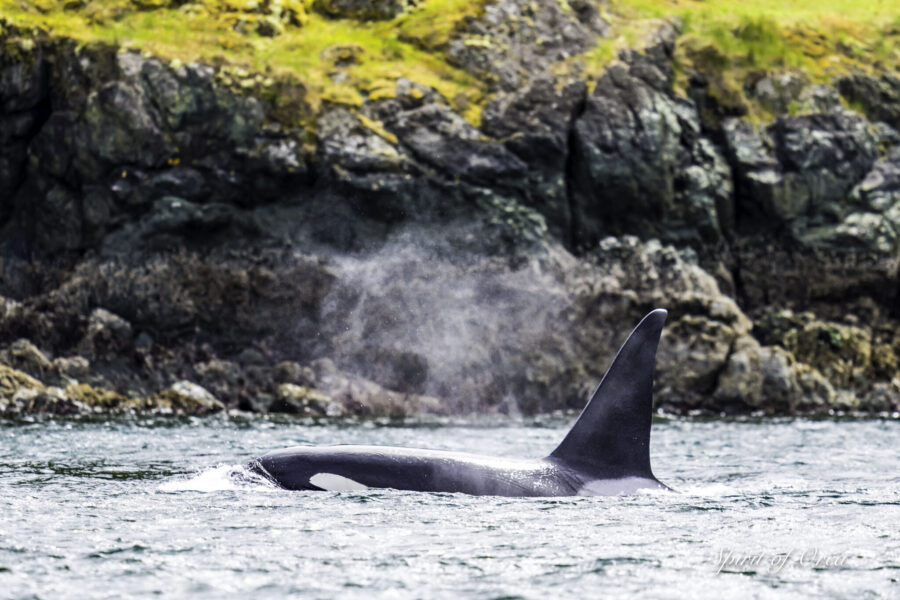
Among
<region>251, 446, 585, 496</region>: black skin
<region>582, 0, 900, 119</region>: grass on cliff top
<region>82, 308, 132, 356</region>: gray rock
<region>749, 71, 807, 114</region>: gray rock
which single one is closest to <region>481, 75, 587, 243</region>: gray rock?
<region>582, 0, 900, 119</region>: grass on cliff top

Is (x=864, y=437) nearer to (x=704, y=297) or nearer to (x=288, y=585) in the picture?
(x=704, y=297)

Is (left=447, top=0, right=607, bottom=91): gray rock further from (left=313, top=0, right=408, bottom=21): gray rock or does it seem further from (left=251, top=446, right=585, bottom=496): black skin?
(left=251, top=446, right=585, bottom=496): black skin

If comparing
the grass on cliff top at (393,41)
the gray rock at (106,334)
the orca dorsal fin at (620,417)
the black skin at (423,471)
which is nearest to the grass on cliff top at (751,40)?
the grass on cliff top at (393,41)

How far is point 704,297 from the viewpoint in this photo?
144 ft

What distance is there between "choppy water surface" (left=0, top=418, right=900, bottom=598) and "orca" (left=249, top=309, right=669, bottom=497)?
0.30 metres

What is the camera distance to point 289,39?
4931 centimetres

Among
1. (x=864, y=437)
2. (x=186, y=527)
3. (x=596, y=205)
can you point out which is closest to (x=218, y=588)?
(x=186, y=527)

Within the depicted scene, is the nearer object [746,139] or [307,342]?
[307,342]

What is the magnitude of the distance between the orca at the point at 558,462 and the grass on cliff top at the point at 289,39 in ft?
107

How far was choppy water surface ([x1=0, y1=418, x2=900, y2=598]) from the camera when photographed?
8492 mm

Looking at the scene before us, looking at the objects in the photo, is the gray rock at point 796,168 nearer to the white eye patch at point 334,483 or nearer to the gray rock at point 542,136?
the gray rock at point 542,136

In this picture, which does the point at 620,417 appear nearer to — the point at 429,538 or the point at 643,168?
the point at 429,538

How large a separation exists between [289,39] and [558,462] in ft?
128

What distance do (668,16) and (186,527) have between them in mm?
47687
